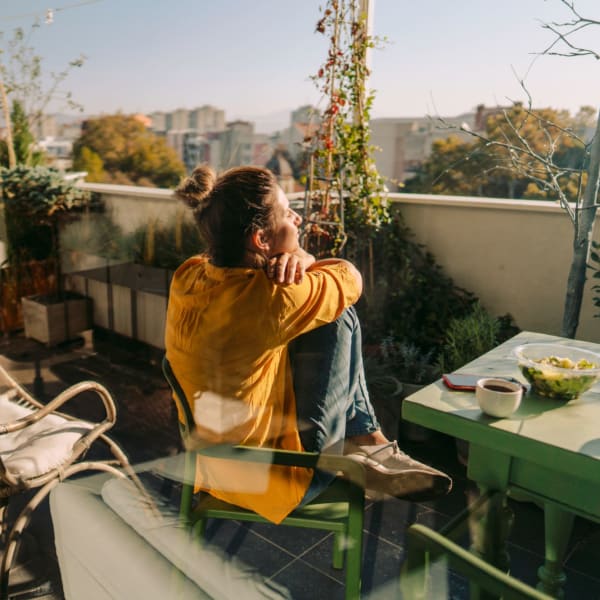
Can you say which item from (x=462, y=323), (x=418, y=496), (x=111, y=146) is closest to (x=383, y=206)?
(x=462, y=323)

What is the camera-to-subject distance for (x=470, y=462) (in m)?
1.35

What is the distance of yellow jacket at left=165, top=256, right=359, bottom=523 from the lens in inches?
50.8

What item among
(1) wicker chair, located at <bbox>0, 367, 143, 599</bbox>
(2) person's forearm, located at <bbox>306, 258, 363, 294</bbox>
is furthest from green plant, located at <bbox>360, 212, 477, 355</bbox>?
(1) wicker chair, located at <bbox>0, 367, 143, 599</bbox>

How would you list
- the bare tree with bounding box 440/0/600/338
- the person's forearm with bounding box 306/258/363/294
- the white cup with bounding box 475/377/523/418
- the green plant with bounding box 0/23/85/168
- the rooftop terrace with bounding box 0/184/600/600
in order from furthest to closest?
the green plant with bounding box 0/23/85/168
the bare tree with bounding box 440/0/600/338
the rooftop terrace with bounding box 0/184/600/600
the person's forearm with bounding box 306/258/363/294
the white cup with bounding box 475/377/523/418

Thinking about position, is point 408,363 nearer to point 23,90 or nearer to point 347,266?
point 347,266

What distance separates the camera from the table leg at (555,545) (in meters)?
1.48

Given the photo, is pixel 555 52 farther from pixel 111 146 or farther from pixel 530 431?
pixel 111 146

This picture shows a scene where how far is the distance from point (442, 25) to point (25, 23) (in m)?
3.18

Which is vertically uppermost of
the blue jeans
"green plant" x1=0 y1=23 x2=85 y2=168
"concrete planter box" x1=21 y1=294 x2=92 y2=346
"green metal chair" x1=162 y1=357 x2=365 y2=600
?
"green plant" x1=0 y1=23 x2=85 y2=168

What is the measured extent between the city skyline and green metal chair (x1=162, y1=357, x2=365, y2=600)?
6.50 feet

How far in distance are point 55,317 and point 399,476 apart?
123 inches

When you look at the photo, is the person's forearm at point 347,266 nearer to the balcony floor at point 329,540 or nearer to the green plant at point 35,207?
the balcony floor at point 329,540

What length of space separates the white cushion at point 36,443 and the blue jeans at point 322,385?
2.59ft

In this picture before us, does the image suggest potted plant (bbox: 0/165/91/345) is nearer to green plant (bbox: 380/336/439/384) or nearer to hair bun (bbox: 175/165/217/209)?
green plant (bbox: 380/336/439/384)
